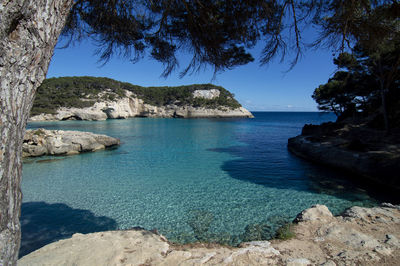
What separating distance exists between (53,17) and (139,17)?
315 cm

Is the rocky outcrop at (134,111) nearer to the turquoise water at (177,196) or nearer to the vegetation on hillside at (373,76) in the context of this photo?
the turquoise water at (177,196)

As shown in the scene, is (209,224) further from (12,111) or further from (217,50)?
(12,111)

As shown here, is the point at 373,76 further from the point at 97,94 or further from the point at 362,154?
the point at 97,94

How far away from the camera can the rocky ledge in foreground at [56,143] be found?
11703 mm

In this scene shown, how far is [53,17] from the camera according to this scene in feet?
4.16

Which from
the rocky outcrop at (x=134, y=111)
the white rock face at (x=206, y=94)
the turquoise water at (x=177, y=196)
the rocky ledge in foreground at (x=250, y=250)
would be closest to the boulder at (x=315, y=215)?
the rocky ledge in foreground at (x=250, y=250)

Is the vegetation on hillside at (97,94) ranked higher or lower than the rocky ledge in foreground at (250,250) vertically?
higher

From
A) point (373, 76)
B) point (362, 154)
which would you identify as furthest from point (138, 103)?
point (362, 154)

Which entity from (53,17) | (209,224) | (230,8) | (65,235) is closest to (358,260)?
(209,224)

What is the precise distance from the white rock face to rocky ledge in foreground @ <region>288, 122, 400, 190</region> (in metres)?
62.7

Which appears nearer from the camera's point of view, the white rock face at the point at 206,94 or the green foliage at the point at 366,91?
the green foliage at the point at 366,91

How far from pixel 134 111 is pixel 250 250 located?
62.3 metres

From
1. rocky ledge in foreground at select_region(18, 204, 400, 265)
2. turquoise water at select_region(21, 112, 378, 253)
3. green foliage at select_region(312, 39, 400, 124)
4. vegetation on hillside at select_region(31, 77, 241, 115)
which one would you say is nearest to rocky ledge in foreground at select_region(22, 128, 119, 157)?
turquoise water at select_region(21, 112, 378, 253)

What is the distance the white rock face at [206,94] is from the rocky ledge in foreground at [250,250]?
7205 cm
